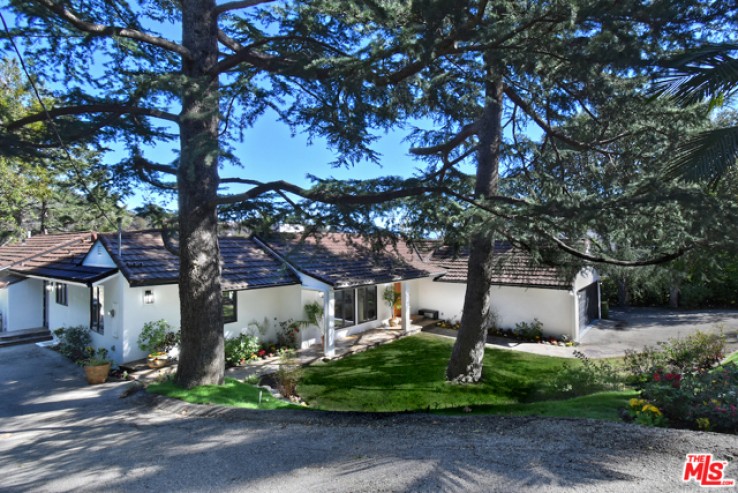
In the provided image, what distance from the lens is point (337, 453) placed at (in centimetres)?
475

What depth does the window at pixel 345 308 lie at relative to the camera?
1639 cm

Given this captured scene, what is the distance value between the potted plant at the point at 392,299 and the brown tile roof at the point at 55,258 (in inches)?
439

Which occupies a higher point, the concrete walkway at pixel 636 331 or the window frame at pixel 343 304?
the window frame at pixel 343 304

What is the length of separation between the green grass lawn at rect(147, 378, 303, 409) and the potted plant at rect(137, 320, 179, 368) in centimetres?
312

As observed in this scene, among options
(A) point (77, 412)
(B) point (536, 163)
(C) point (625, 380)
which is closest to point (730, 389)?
(C) point (625, 380)

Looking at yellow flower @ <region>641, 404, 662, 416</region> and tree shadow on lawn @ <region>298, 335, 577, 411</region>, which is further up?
yellow flower @ <region>641, 404, 662, 416</region>

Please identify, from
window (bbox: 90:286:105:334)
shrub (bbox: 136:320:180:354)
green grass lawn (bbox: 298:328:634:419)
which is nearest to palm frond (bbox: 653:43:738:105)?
green grass lawn (bbox: 298:328:634:419)

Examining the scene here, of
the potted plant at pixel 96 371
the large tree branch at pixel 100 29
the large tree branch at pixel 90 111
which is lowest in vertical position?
the potted plant at pixel 96 371

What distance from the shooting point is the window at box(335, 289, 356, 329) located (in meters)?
16.4

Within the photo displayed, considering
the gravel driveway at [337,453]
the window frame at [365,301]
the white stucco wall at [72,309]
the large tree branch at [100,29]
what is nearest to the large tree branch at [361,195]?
the large tree branch at [100,29]

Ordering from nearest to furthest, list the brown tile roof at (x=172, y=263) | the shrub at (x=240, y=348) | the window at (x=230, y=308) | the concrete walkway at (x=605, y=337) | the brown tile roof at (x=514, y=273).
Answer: the brown tile roof at (x=172, y=263)
the shrub at (x=240, y=348)
the concrete walkway at (x=605, y=337)
the window at (x=230, y=308)
the brown tile roof at (x=514, y=273)

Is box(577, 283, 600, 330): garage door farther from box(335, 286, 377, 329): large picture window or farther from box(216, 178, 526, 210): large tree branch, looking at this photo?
box(216, 178, 526, 210): large tree branch

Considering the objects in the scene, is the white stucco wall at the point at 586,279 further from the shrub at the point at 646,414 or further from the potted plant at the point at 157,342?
the potted plant at the point at 157,342

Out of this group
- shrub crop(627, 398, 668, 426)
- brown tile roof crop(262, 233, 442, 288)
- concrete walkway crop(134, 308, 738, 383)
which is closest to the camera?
shrub crop(627, 398, 668, 426)
